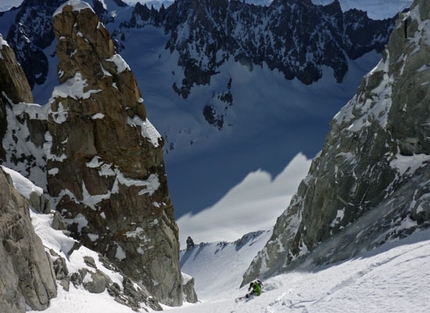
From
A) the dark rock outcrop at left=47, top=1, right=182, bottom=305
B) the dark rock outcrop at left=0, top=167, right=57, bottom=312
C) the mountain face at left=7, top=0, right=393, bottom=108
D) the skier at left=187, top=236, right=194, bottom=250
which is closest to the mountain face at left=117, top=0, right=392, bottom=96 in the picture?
the mountain face at left=7, top=0, right=393, bottom=108

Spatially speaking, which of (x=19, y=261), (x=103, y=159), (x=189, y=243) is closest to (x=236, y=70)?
(x=189, y=243)

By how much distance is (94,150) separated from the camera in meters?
41.3

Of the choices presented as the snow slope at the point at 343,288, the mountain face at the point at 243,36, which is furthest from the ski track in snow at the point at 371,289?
the mountain face at the point at 243,36

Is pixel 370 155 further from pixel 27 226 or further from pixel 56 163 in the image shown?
pixel 56 163

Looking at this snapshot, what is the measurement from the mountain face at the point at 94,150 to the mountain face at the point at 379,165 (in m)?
15.4

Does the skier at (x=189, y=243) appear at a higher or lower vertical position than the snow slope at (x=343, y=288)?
higher

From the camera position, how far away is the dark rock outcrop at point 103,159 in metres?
40.7

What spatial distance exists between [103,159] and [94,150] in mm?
1241

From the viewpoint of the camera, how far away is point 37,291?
67.8 ft

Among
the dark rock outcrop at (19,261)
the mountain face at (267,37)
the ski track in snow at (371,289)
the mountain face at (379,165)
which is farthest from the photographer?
the mountain face at (267,37)

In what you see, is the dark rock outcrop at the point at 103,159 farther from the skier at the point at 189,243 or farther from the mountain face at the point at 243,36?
the mountain face at the point at 243,36

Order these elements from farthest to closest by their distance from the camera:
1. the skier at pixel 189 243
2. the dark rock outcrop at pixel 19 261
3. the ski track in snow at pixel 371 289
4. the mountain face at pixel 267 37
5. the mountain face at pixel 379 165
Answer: the mountain face at pixel 267 37
the skier at pixel 189 243
the mountain face at pixel 379 165
the dark rock outcrop at pixel 19 261
the ski track in snow at pixel 371 289

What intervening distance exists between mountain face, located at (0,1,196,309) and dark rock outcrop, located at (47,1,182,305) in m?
0.10

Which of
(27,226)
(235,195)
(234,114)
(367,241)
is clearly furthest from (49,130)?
(234,114)
